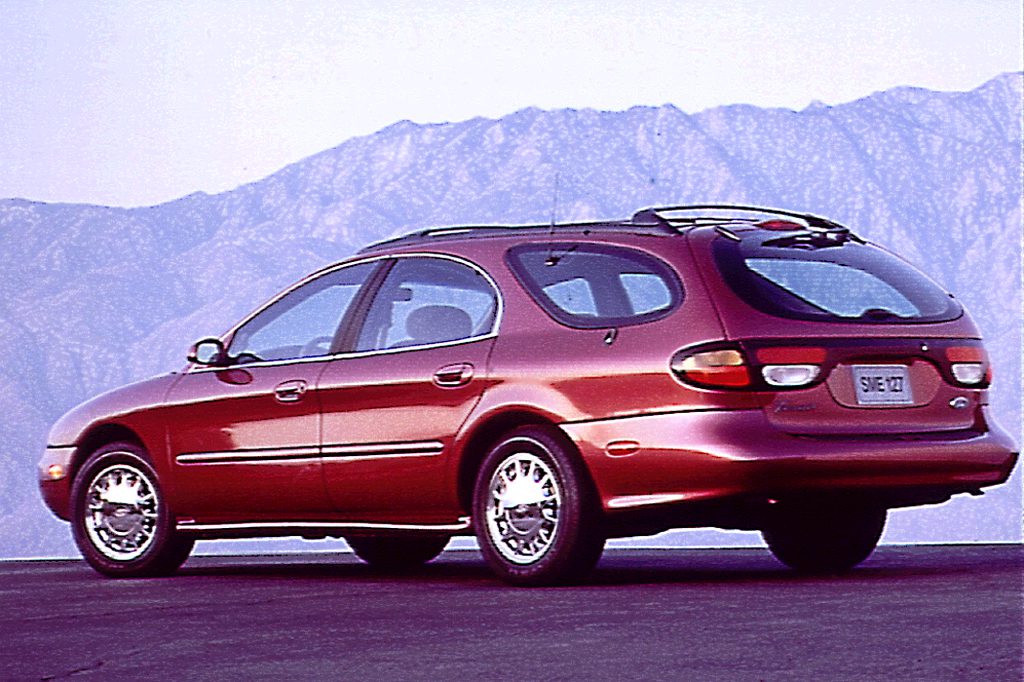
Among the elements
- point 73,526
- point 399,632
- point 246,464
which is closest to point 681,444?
point 399,632

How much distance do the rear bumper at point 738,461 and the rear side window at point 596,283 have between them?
20.4 inches

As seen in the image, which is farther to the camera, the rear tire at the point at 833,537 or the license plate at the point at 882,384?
the rear tire at the point at 833,537

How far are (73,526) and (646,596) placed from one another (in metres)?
3.79

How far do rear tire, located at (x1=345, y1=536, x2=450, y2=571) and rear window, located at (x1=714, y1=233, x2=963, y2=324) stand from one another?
9.34 ft

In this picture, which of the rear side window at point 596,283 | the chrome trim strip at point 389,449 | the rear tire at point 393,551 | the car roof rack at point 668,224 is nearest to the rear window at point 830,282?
the car roof rack at point 668,224

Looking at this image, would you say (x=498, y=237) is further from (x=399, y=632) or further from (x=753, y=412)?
A: (x=399, y=632)

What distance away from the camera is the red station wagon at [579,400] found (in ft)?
28.9

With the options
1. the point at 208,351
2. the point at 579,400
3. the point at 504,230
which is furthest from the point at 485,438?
the point at 208,351

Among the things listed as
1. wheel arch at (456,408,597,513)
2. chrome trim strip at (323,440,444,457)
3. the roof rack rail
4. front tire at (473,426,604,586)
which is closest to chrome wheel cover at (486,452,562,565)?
Result: front tire at (473,426,604,586)

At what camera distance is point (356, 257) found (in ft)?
34.0

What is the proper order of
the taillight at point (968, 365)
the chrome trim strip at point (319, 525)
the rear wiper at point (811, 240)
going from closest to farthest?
the taillight at point (968, 365), the rear wiper at point (811, 240), the chrome trim strip at point (319, 525)

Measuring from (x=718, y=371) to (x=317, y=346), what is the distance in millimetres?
2321

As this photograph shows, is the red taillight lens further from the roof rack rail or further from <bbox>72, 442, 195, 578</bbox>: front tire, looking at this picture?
<bbox>72, 442, 195, 578</bbox>: front tire

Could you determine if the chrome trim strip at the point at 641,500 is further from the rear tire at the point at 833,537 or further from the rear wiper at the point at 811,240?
the rear tire at the point at 833,537
